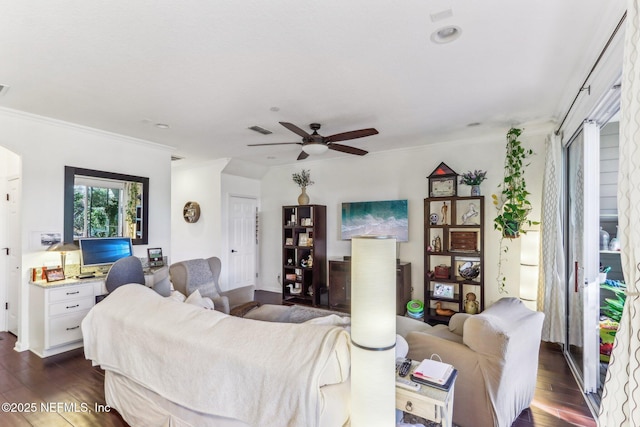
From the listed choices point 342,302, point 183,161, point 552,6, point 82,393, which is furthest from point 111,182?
point 552,6

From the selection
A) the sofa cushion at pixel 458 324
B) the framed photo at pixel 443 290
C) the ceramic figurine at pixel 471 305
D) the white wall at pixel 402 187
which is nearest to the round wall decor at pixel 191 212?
the white wall at pixel 402 187

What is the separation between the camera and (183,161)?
19.4 feet

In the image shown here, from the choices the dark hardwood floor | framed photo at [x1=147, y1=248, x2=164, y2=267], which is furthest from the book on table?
framed photo at [x1=147, y1=248, x2=164, y2=267]

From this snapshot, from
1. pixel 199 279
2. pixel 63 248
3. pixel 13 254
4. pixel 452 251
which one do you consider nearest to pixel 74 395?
pixel 199 279

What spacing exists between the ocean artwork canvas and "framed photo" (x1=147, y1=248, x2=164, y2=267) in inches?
113

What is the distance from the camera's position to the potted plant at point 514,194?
12.3 ft

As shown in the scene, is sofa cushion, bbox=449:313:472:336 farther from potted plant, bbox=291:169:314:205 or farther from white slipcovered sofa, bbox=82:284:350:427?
potted plant, bbox=291:169:314:205

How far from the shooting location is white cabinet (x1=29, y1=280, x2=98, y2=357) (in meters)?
3.25

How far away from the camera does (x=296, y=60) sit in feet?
7.56

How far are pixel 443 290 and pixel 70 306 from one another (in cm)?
464

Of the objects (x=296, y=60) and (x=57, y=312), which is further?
(x=57, y=312)

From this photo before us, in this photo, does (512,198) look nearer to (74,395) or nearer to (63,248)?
(74,395)

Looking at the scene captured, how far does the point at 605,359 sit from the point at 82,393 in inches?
179

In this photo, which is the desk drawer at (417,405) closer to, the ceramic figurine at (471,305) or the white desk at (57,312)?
the ceramic figurine at (471,305)
